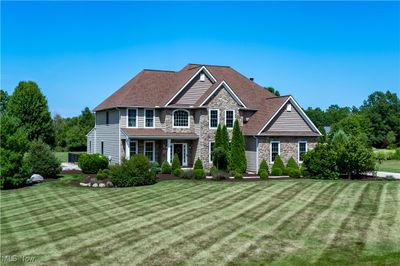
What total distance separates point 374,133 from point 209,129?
75355 millimetres

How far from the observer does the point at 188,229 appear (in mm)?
15875

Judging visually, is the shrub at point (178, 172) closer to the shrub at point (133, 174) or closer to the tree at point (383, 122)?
the shrub at point (133, 174)

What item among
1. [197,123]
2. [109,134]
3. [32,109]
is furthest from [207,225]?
[32,109]

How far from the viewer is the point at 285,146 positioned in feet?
120

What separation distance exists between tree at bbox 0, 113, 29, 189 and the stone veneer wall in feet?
55.9

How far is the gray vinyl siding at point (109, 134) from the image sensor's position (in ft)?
124

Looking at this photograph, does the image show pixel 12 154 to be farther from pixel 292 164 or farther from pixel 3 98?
pixel 3 98

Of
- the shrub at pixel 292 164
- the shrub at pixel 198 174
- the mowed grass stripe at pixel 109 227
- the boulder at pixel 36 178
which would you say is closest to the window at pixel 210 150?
the shrub at pixel 198 174

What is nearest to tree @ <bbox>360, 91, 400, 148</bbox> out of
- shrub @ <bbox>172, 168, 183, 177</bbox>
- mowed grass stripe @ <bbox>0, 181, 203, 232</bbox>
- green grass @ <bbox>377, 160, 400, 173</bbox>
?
green grass @ <bbox>377, 160, 400, 173</bbox>

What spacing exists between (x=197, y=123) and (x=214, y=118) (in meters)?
1.43

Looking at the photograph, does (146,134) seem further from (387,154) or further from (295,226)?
(387,154)

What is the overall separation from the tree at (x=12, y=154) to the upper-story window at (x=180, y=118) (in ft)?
39.9

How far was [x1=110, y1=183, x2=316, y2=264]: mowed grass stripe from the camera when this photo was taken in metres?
13.0

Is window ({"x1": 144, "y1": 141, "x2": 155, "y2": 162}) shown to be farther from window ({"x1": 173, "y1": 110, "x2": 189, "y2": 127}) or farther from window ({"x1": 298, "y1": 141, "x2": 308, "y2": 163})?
window ({"x1": 298, "y1": 141, "x2": 308, "y2": 163})
